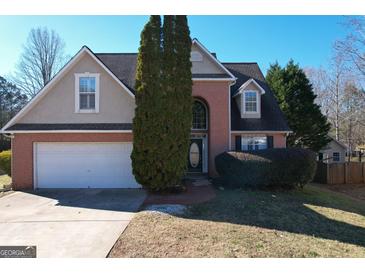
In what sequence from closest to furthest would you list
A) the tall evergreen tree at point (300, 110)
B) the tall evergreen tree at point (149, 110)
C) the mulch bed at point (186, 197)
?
1. the mulch bed at point (186, 197)
2. the tall evergreen tree at point (149, 110)
3. the tall evergreen tree at point (300, 110)

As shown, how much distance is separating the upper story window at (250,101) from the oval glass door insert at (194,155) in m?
3.83

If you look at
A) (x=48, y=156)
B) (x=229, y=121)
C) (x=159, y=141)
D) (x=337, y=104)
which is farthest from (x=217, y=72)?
(x=337, y=104)

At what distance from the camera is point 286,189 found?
40.3 ft

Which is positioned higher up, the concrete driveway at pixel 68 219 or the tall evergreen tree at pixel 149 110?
the tall evergreen tree at pixel 149 110

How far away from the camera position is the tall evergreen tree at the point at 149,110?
10.7 m

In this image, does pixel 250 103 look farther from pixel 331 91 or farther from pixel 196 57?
pixel 331 91

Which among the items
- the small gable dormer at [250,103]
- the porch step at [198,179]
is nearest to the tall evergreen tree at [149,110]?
the porch step at [198,179]

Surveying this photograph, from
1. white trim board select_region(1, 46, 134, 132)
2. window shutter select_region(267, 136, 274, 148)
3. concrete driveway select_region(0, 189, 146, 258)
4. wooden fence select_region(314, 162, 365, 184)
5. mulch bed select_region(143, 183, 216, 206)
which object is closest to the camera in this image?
concrete driveway select_region(0, 189, 146, 258)

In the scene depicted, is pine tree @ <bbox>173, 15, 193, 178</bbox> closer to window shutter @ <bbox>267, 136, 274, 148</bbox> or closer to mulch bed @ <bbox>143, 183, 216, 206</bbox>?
mulch bed @ <bbox>143, 183, 216, 206</bbox>

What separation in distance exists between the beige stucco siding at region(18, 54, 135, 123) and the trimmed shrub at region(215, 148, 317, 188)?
5.92m

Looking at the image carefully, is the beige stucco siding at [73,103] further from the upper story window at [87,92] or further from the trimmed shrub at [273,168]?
the trimmed shrub at [273,168]

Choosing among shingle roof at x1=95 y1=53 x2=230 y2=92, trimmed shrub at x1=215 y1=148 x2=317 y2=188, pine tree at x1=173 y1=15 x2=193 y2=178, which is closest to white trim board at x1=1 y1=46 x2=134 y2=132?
shingle roof at x1=95 y1=53 x2=230 y2=92

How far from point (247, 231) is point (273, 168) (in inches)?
222

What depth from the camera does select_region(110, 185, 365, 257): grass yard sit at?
5.43 meters
